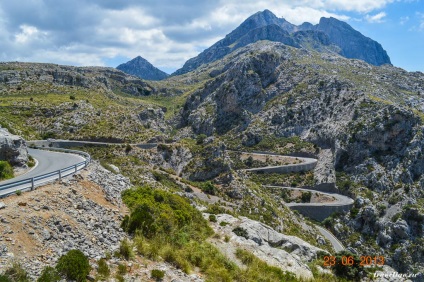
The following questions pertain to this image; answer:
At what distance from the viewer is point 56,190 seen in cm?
1759

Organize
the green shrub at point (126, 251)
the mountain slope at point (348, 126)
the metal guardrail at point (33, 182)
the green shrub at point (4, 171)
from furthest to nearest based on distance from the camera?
the mountain slope at point (348, 126) < the green shrub at point (4, 171) < the metal guardrail at point (33, 182) < the green shrub at point (126, 251)

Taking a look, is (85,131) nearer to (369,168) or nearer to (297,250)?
(297,250)

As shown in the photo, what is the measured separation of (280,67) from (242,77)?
73.2 feet

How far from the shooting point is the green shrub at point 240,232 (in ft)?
87.5

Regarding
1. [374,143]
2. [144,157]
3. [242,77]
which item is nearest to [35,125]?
[144,157]

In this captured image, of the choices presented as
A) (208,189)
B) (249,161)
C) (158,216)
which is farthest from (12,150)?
(249,161)

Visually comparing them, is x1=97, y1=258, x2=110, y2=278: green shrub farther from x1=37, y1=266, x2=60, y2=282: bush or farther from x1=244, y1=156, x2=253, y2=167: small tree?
x1=244, y1=156, x2=253, y2=167: small tree

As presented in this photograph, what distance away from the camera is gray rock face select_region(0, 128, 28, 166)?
28469 mm

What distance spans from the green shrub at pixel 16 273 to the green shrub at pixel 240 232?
713 inches

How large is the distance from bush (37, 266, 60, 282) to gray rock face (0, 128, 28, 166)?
2103cm

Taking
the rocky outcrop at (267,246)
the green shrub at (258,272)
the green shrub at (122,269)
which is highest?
the green shrub at (122,269)

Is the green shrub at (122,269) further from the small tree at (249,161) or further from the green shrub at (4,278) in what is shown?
the small tree at (249,161)

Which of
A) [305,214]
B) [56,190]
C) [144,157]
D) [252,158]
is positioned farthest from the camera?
[252,158]

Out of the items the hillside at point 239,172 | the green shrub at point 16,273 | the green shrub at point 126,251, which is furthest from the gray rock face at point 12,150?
the green shrub at point 16,273
